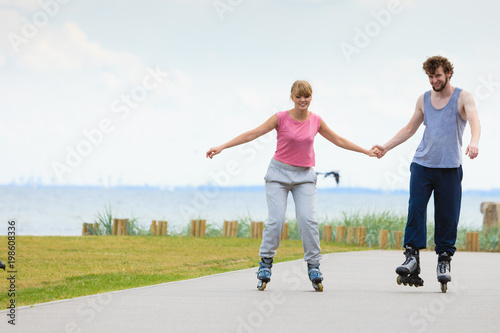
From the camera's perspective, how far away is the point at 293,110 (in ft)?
25.1

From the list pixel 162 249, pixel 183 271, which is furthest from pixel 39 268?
pixel 162 249

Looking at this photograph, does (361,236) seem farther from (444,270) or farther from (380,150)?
(444,270)

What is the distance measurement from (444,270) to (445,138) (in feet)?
4.09

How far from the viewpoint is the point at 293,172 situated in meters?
7.58

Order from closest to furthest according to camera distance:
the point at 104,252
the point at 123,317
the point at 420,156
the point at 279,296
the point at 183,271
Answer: the point at 123,317 < the point at 279,296 < the point at 420,156 < the point at 183,271 < the point at 104,252

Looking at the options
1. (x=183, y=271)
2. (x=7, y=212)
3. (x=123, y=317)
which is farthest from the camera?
(x=7, y=212)

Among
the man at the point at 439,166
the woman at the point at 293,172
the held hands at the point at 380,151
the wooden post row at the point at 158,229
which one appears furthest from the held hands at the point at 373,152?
the wooden post row at the point at 158,229

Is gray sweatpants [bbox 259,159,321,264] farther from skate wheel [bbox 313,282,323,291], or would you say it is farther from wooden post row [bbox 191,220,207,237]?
wooden post row [bbox 191,220,207,237]

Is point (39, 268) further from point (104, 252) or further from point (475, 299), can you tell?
point (475, 299)

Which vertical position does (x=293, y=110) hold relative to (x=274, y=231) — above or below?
above

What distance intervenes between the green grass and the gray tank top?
3153 millimetres

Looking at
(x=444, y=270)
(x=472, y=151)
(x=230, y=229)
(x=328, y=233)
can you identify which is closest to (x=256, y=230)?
(x=230, y=229)

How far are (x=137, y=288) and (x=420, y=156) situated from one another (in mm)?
2968

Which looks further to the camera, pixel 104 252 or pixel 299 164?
pixel 104 252
